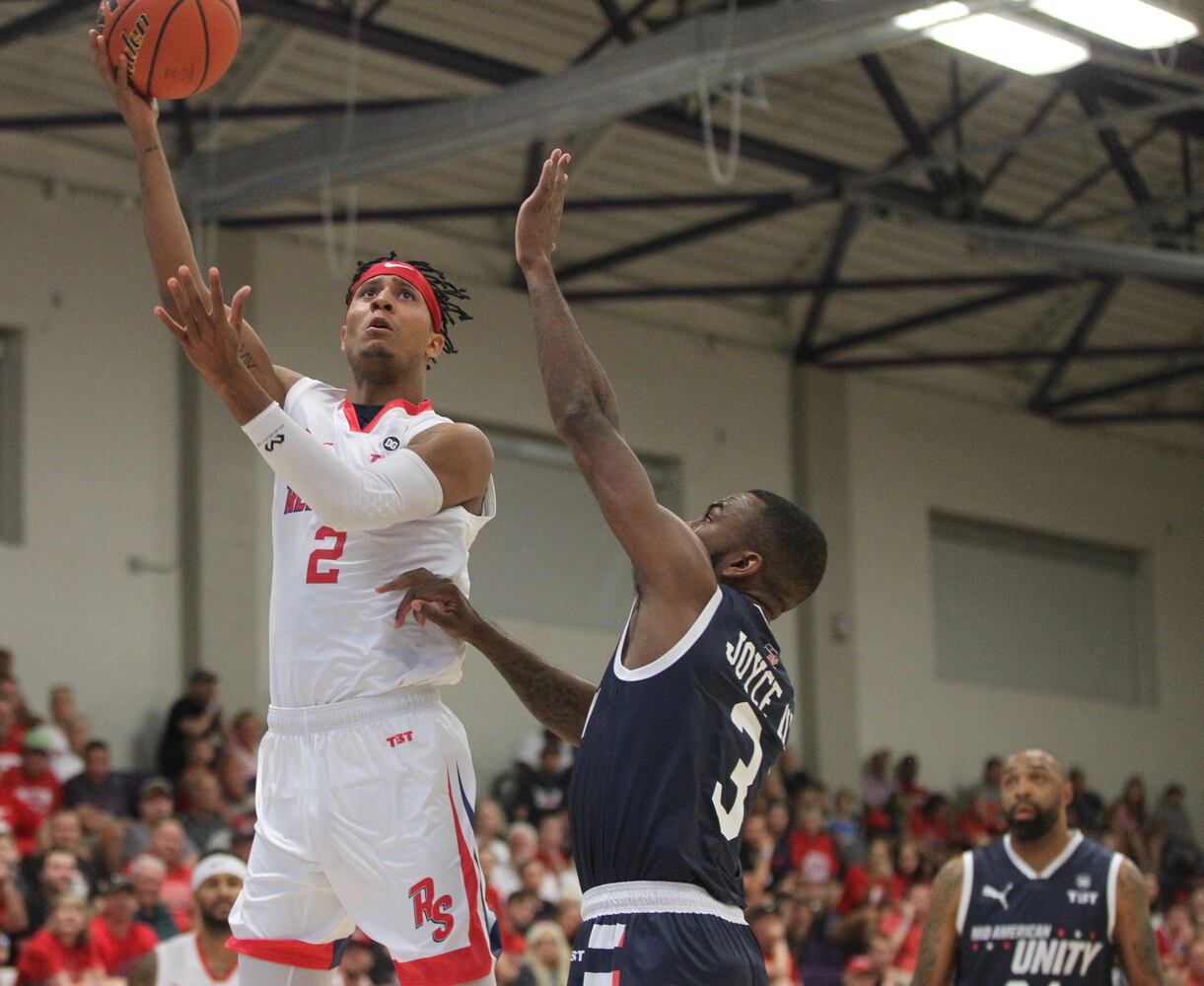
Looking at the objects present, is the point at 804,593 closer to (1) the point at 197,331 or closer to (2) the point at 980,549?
(1) the point at 197,331

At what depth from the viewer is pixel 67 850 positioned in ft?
41.0

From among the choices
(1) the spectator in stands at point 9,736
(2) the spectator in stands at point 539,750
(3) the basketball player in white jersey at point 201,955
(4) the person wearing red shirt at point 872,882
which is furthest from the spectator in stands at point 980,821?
(3) the basketball player in white jersey at point 201,955

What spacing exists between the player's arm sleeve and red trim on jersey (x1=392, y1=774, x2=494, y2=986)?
2.79 feet

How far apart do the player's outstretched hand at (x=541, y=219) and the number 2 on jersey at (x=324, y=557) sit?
919 mm

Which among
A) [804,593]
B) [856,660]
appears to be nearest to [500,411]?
[856,660]

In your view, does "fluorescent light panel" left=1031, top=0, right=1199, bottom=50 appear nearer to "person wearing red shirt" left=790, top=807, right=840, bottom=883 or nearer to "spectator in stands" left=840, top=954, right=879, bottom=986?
"spectator in stands" left=840, top=954, right=879, bottom=986

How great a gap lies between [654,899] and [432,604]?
3.41 feet

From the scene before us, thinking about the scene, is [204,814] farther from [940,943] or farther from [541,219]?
[541,219]

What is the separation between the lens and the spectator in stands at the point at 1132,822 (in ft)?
73.0

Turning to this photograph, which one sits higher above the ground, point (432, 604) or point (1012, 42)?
point (1012, 42)

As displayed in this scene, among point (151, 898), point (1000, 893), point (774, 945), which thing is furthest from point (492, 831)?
point (1000, 893)

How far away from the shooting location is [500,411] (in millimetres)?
19812

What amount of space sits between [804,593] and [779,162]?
1392cm

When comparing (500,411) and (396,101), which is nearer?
(396,101)
